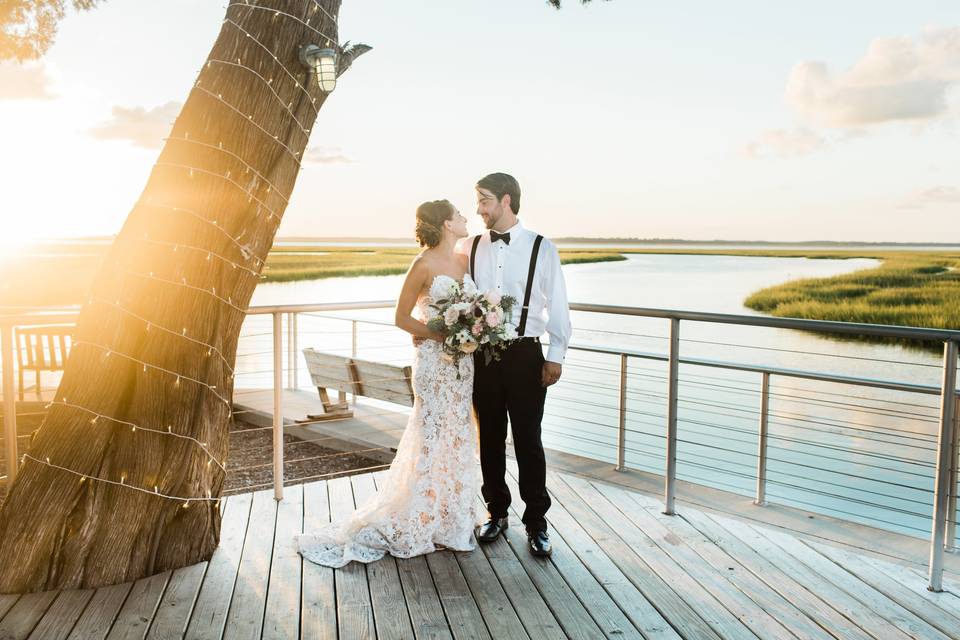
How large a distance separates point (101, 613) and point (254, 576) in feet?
1.84

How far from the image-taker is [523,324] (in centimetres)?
313

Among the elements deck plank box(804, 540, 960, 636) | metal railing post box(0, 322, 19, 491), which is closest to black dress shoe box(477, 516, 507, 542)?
deck plank box(804, 540, 960, 636)

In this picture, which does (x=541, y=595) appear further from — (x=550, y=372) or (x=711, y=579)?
(x=550, y=372)

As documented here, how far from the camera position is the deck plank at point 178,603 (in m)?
2.53

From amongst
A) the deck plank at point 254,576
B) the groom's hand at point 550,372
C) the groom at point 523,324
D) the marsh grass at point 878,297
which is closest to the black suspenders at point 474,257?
the groom at point 523,324

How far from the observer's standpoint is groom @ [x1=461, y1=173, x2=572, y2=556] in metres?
3.12

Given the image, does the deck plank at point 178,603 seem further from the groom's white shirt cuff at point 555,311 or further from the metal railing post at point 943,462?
the metal railing post at point 943,462

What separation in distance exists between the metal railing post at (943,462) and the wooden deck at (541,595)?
108mm

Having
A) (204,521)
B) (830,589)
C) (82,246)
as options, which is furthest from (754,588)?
(82,246)

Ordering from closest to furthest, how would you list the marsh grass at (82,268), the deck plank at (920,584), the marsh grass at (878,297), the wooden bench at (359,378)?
1. the deck plank at (920,584)
2. the wooden bench at (359,378)
3. the marsh grass at (82,268)
4. the marsh grass at (878,297)

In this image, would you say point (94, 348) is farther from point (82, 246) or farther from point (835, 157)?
point (82, 246)

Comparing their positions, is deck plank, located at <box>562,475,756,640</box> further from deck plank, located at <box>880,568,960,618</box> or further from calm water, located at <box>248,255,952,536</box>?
deck plank, located at <box>880,568,960,618</box>

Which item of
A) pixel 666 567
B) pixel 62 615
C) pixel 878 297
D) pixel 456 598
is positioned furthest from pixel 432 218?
pixel 878 297

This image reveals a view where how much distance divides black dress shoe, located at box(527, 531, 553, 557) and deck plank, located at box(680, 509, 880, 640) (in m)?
0.79
